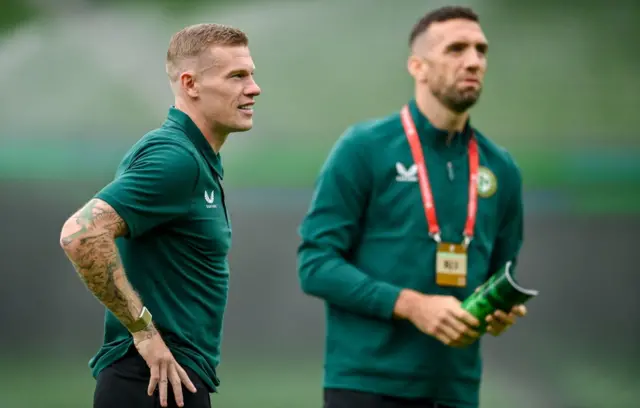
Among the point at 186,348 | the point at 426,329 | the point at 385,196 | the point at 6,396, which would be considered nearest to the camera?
the point at 186,348

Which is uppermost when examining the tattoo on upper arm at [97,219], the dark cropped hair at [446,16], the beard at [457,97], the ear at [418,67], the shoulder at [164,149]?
the dark cropped hair at [446,16]

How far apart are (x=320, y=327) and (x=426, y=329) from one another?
121 inches

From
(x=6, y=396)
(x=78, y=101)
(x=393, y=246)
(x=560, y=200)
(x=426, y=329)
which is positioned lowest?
(x=6, y=396)

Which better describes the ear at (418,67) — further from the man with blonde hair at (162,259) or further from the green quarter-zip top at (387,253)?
the man with blonde hair at (162,259)

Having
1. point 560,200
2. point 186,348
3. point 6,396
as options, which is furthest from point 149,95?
point 186,348

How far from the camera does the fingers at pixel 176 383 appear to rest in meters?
1.88

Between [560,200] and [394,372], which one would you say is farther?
[560,200]

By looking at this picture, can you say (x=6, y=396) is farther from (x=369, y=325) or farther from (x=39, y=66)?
(x=369, y=325)

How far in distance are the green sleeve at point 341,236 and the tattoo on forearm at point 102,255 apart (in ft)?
2.25

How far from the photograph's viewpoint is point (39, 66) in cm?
546

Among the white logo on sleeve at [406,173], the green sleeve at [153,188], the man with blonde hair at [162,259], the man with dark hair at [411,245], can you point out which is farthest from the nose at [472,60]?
the green sleeve at [153,188]

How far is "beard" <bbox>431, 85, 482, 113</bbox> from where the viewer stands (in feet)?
8.39

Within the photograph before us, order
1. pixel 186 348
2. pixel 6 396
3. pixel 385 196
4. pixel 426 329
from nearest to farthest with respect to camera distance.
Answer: pixel 186 348, pixel 426 329, pixel 385 196, pixel 6 396

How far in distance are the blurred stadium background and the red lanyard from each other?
2.76 meters
